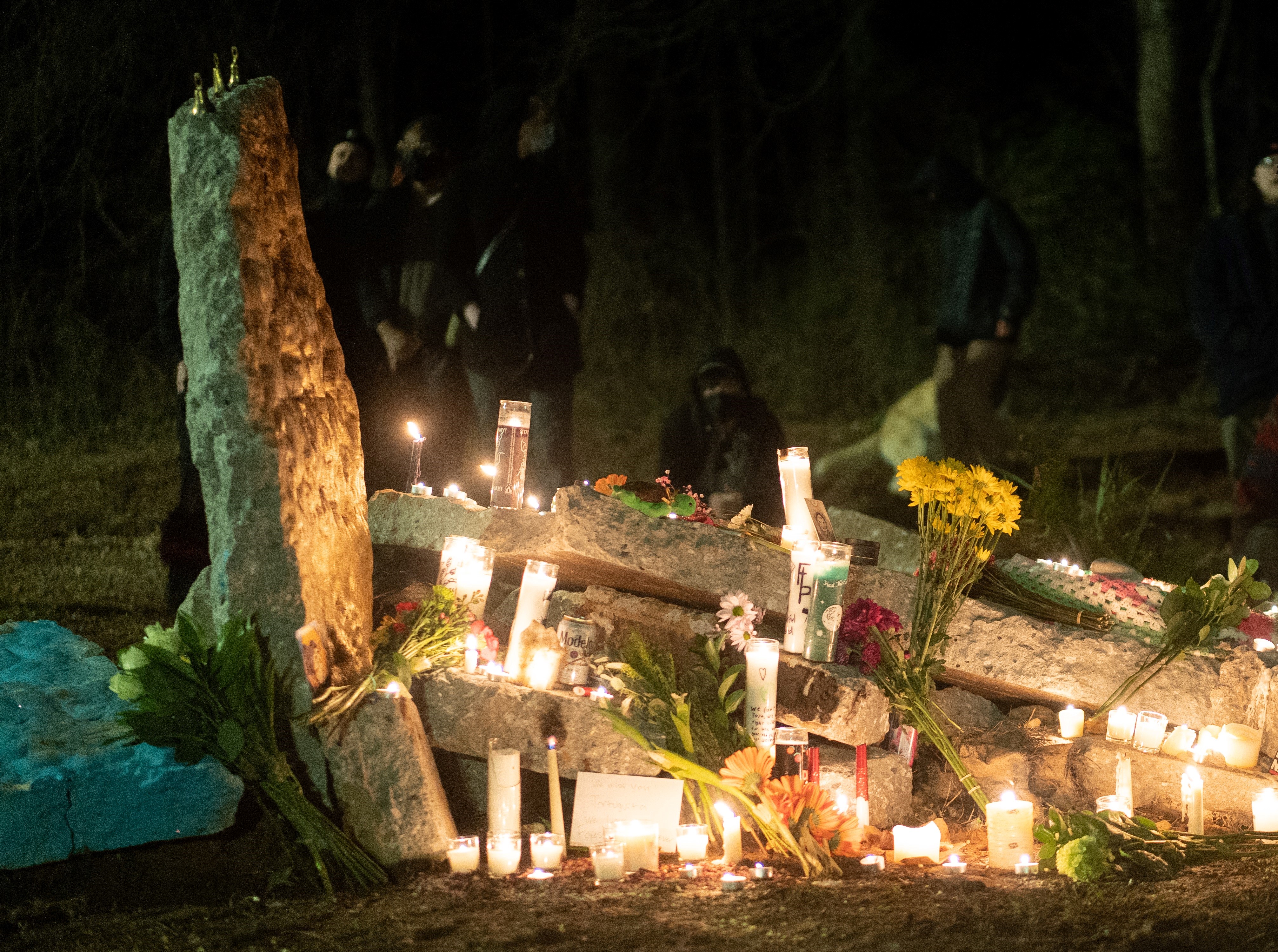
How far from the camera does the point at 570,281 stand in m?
6.29

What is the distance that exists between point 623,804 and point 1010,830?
1.18m

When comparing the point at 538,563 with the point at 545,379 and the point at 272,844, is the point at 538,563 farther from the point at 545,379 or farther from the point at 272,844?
the point at 545,379

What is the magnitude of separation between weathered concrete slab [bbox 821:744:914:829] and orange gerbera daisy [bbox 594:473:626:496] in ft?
3.88

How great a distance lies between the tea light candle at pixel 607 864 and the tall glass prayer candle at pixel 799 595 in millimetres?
957

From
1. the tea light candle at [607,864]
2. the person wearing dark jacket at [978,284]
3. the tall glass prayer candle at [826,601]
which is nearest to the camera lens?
the tea light candle at [607,864]

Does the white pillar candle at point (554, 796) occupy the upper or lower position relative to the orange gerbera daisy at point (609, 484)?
lower

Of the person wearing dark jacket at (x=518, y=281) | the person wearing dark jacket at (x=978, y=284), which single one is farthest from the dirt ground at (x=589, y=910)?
the person wearing dark jacket at (x=978, y=284)

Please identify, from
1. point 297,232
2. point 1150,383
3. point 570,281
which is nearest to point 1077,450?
point 1150,383

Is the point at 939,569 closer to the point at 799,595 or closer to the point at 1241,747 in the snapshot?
the point at 799,595

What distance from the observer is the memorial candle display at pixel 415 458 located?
4.88 meters

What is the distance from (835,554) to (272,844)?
202cm

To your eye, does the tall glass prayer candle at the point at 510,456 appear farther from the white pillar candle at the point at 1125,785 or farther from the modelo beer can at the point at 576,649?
the white pillar candle at the point at 1125,785

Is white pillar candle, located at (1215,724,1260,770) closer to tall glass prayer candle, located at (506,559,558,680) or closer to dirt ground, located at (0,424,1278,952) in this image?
dirt ground, located at (0,424,1278,952)

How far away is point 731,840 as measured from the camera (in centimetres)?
374
